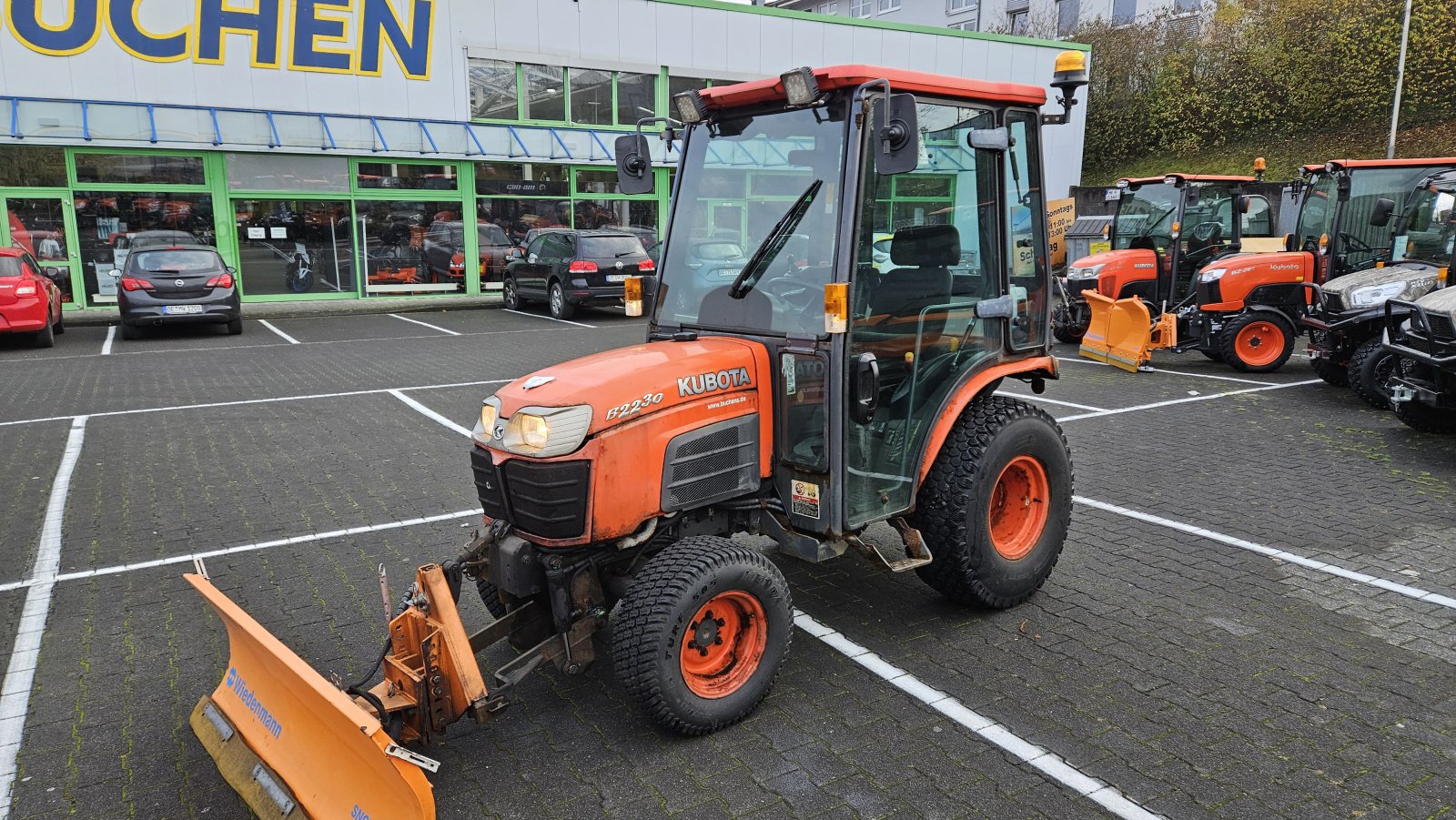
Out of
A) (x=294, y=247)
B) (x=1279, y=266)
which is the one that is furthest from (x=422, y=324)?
(x=1279, y=266)

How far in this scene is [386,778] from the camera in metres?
2.76

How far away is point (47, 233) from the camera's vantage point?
17406 millimetres

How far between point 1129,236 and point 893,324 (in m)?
11.2

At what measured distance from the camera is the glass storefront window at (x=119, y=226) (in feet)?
57.8

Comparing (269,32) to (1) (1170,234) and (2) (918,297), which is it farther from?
(2) (918,297)

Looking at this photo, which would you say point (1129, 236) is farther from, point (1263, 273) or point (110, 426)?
point (110, 426)

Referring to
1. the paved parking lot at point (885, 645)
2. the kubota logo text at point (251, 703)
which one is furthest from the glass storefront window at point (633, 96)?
the kubota logo text at point (251, 703)

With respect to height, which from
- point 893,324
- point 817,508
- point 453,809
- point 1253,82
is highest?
point 1253,82

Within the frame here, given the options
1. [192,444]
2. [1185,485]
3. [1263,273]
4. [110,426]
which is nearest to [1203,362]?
[1263,273]

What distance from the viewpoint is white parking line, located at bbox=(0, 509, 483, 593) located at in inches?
205

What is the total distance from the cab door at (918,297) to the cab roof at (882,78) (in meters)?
0.08

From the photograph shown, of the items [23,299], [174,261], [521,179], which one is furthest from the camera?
[521,179]

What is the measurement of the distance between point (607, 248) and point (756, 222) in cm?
1409

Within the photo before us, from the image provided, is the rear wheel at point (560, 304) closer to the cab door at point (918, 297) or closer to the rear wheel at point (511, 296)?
the rear wheel at point (511, 296)
